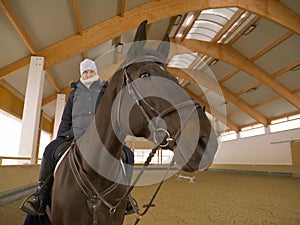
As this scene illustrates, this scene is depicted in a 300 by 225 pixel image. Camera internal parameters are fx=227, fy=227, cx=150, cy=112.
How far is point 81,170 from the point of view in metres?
1.22

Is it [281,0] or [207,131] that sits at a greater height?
[281,0]

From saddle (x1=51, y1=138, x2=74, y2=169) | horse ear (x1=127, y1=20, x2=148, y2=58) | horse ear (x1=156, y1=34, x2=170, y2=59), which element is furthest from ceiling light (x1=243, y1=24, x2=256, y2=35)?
saddle (x1=51, y1=138, x2=74, y2=169)

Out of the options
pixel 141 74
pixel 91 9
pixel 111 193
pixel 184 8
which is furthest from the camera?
pixel 184 8

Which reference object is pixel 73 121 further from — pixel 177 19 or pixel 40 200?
pixel 177 19

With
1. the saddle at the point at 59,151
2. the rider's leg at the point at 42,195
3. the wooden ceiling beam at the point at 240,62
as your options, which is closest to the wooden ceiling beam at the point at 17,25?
the saddle at the point at 59,151

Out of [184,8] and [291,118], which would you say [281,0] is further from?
Result: [291,118]

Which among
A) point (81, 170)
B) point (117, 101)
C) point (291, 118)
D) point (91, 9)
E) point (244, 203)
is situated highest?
point (91, 9)

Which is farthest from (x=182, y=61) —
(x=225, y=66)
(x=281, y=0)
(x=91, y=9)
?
(x=91, y=9)

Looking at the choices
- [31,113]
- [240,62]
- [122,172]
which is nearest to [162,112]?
[122,172]

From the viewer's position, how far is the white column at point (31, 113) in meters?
5.70

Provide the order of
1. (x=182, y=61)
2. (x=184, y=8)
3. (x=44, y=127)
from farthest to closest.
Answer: (x=182, y=61) → (x=44, y=127) → (x=184, y=8)

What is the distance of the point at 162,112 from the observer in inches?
35.2

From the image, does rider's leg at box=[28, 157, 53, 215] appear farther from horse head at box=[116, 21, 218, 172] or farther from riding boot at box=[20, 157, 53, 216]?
horse head at box=[116, 21, 218, 172]

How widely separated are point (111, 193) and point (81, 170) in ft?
0.67
